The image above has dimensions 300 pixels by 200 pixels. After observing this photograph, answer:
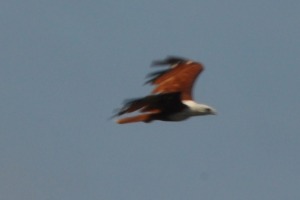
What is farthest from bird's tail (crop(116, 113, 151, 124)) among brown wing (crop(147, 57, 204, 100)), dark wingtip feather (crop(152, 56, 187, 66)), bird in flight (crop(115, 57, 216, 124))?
dark wingtip feather (crop(152, 56, 187, 66))

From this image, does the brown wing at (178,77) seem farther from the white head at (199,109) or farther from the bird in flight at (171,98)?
→ the white head at (199,109)

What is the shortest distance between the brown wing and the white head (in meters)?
1.35

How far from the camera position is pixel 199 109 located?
31516 millimetres

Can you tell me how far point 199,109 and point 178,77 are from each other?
3.54 m

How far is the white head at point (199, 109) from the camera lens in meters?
31.3

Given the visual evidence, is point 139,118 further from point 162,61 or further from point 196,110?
point 162,61

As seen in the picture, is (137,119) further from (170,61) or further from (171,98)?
(170,61)

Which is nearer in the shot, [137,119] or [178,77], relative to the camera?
[137,119]

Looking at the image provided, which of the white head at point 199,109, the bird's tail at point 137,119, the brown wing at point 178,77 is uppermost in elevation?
the brown wing at point 178,77

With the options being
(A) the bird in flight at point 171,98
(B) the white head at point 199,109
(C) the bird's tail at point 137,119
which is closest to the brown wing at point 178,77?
(A) the bird in flight at point 171,98

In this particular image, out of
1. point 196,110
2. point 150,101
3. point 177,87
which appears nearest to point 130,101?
point 150,101

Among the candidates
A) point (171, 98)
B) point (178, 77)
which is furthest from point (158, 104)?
point (178, 77)

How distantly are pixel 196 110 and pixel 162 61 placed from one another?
4.17 meters

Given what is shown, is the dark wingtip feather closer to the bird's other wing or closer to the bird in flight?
the bird in flight
